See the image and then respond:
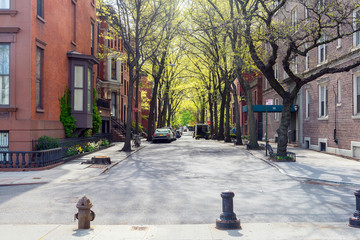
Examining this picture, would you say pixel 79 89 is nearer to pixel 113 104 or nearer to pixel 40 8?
pixel 40 8

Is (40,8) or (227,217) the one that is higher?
(40,8)

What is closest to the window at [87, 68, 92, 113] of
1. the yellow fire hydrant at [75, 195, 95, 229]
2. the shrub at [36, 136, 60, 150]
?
the shrub at [36, 136, 60, 150]

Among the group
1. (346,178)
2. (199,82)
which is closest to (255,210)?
(346,178)

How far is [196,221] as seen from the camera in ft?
24.1

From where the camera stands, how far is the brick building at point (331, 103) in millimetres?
19750

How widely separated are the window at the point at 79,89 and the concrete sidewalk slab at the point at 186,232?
14.7 meters

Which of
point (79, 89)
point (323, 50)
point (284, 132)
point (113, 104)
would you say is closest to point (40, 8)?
point (79, 89)

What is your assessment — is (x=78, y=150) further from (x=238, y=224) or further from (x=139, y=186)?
(x=238, y=224)

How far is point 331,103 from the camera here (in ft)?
75.2

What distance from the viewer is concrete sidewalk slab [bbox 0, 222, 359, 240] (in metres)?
6.16

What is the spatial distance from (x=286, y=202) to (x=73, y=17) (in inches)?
695

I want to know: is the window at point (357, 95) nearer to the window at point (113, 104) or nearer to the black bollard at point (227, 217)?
the black bollard at point (227, 217)

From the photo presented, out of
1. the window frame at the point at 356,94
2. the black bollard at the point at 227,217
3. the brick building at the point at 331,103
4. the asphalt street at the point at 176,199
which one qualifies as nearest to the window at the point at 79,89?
the asphalt street at the point at 176,199

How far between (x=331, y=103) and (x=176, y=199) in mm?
16524
